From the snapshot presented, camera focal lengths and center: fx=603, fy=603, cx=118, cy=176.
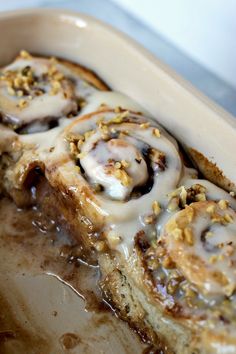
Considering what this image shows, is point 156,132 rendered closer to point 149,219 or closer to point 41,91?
point 149,219

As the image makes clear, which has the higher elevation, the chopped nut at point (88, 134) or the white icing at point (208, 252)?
the white icing at point (208, 252)

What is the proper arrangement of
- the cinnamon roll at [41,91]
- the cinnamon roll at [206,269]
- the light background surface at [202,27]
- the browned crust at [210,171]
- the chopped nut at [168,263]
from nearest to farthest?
the cinnamon roll at [206,269] < the chopped nut at [168,263] < the browned crust at [210,171] < the cinnamon roll at [41,91] < the light background surface at [202,27]

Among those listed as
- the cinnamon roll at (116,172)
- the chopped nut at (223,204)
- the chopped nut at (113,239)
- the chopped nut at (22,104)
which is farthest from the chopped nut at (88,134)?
the chopped nut at (223,204)

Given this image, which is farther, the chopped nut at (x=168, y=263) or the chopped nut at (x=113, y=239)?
the chopped nut at (x=113, y=239)

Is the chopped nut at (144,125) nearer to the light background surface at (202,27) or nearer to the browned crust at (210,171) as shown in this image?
the browned crust at (210,171)

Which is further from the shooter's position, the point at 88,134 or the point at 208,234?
the point at 88,134

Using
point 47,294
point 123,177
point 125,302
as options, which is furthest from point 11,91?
point 125,302
